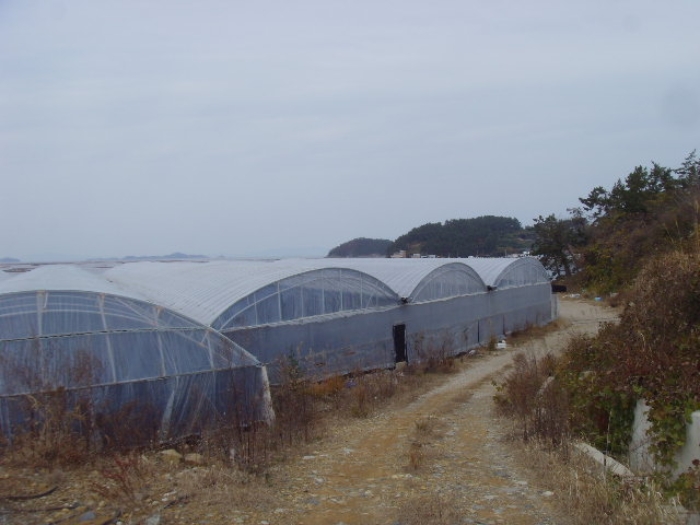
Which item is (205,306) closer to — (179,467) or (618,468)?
(179,467)

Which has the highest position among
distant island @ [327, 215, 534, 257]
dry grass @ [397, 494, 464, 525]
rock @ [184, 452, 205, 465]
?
distant island @ [327, 215, 534, 257]

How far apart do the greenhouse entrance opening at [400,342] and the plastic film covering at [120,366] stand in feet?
22.5

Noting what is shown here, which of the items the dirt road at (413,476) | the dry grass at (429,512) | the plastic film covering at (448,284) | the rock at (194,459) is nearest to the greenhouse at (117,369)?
the rock at (194,459)

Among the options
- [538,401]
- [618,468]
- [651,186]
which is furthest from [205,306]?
[651,186]

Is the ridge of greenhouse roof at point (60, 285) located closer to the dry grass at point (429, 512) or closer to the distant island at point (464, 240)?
the dry grass at point (429, 512)

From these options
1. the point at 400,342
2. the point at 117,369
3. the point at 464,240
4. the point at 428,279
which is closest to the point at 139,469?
the point at 117,369

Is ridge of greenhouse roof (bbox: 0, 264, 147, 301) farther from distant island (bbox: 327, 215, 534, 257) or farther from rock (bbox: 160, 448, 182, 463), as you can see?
distant island (bbox: 327, 215, 534, 257)

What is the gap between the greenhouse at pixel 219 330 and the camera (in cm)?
859

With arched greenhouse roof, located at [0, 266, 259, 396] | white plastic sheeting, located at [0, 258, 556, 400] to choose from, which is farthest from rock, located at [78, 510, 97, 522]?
white plastic sheeting, located at [0, 258, 556, 400]

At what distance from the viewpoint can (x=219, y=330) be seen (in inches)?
470

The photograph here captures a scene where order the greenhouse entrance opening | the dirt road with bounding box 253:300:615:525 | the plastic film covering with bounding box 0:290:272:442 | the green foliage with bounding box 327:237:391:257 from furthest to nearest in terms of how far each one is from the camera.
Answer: the green foliage with bounding box 327:237:391:257, the greenhouse entrance opening, the plastic film covering with bounding box 0:290:272:442, the dirt road with bounding box 253:300:615:525

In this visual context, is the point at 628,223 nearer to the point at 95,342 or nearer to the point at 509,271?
the point at 509,271

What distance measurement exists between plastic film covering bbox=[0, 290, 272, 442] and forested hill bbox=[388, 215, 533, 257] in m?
45.0

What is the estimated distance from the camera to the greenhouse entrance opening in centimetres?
1664
